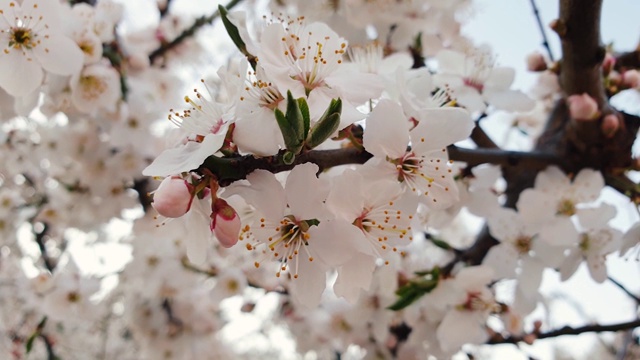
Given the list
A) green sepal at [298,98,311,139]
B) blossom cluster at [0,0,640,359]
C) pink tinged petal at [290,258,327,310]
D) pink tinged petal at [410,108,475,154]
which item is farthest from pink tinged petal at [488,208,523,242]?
green sepal at [298,98,311,139]

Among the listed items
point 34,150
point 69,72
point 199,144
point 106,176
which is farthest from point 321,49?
point 34,150

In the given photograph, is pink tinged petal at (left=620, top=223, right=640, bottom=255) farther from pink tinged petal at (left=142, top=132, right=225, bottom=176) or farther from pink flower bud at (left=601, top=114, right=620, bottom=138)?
pink tinged petal at (left=142, top=132, right=225, bottom=176)

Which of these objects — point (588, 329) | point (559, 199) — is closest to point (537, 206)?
point (559, 199)

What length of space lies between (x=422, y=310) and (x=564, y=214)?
53cm

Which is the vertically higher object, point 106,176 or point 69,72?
point 69,72

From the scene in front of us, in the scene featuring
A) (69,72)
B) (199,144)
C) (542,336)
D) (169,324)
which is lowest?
(169,324)

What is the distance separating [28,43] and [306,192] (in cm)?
72

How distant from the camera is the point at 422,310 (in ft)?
5.17

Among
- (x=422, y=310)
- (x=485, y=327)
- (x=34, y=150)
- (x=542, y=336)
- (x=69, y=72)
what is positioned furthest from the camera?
(x=34, y=150)

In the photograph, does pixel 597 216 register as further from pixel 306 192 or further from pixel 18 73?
pixel 18 73

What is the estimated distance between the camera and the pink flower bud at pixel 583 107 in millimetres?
1156

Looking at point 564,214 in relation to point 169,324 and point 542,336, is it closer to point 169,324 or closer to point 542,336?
point 542,336

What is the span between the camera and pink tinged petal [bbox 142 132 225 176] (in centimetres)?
62

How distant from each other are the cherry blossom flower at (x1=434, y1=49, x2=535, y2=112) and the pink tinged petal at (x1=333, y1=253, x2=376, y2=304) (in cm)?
50
